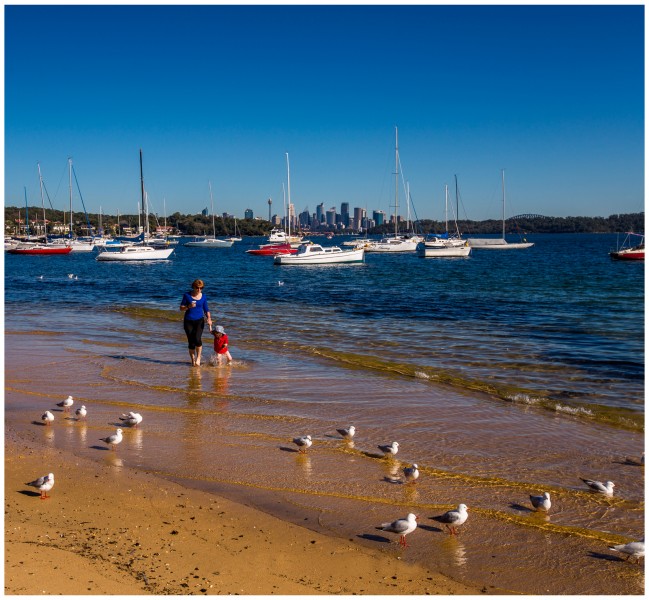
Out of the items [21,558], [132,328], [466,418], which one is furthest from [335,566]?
[132,328]

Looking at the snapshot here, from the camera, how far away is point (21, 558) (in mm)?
4984

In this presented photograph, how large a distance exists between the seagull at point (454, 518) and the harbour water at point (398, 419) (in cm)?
11

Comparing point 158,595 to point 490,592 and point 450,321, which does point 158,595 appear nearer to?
point 490,592

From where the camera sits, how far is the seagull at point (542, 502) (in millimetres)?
6230

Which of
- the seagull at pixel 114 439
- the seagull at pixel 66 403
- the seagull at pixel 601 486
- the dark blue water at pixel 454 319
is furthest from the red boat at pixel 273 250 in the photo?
the seagull at pixel 601 486

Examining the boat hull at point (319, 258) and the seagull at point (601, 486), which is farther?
the boat hull at point (319, 258)

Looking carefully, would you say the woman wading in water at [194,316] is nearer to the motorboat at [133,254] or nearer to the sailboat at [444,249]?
the motorboat at [133,254]

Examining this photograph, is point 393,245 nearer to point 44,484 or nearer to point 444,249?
point 444,249

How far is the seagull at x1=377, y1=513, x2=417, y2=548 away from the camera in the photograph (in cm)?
554

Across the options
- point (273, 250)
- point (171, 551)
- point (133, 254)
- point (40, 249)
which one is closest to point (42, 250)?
point (40, 249)

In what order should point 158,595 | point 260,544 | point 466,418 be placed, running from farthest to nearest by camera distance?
point 466,418
point 260,544
point 158,595

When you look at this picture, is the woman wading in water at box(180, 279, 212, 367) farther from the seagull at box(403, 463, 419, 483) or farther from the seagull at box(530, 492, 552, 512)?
the seagull at box(530, 492, 552, 512)

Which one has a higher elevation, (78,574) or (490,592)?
(78,574)

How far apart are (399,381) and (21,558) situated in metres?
8.26
